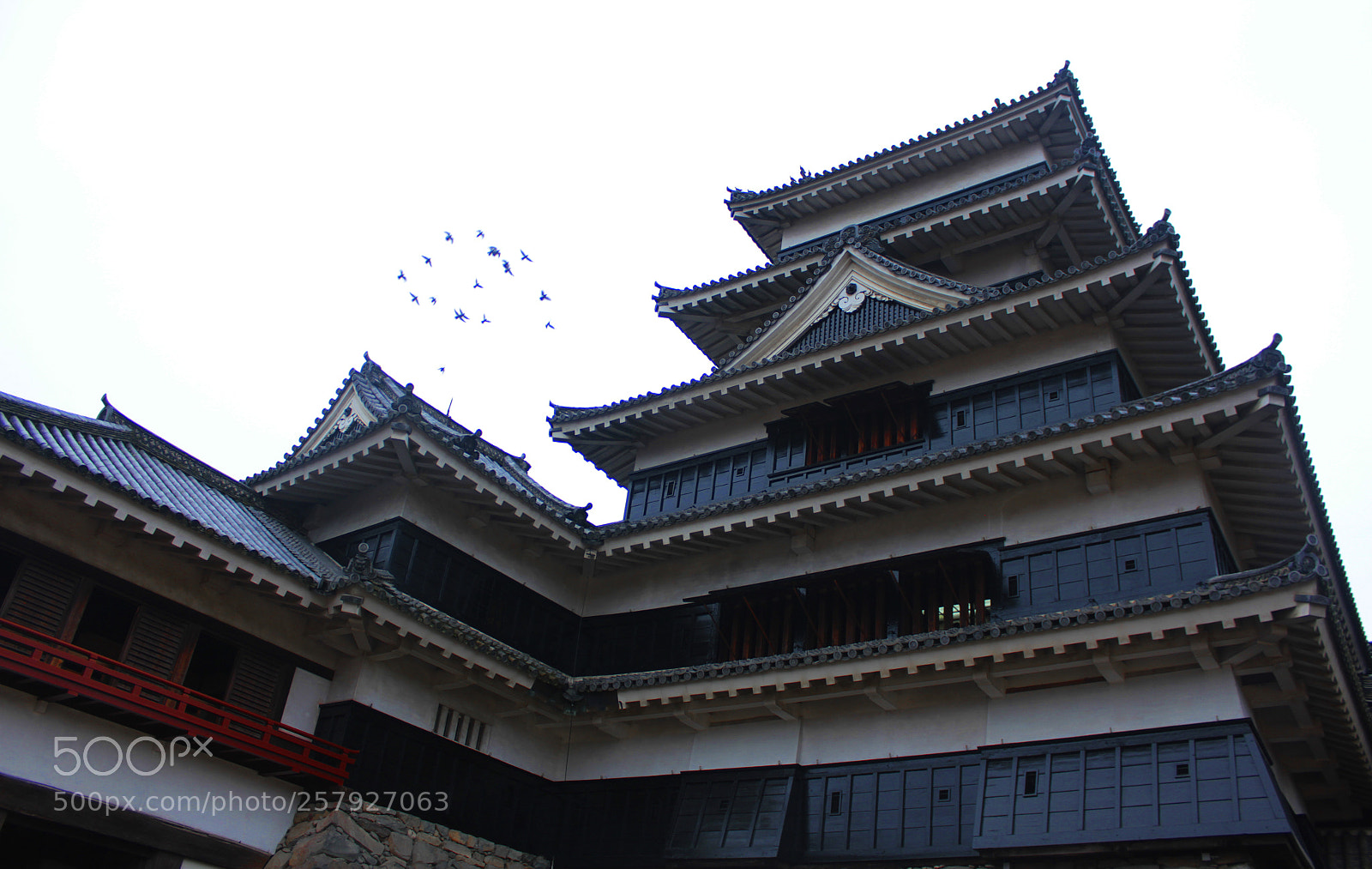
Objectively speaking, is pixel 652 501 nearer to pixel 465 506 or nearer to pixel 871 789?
pixel 465 506

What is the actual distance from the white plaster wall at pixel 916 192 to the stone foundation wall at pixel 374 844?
60.7ft

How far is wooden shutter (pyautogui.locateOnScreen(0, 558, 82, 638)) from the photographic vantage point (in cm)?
1362

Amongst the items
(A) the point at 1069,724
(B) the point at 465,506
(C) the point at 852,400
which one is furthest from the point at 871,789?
(B) the point at 465,506

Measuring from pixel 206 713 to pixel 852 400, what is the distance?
44.1 ft

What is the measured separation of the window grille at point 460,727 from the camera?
17688 millimetres

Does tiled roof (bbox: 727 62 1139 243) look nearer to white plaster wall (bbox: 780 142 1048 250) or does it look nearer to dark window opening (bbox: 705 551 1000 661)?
white plaster wall (bbox: 780 142 1048 250)

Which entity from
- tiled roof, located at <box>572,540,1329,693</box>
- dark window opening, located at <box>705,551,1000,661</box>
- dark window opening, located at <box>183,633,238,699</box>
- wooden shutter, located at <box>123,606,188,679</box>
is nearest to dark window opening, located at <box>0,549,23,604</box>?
wooden shutter, located at <box>123,606,188,679</box>

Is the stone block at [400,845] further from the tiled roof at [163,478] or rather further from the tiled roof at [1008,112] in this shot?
the tiled roof at [1008,112]

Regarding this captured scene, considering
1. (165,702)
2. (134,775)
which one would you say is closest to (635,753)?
(165,702)

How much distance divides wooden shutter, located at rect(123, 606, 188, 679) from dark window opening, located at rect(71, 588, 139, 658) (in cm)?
16

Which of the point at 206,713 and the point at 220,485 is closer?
the point at 206,713

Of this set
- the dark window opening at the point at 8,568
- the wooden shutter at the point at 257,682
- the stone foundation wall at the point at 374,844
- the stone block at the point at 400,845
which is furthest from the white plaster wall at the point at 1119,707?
the dark window opening at the point at 8,568

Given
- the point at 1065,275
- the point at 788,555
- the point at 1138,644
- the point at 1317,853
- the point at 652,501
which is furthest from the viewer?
the point at 652,501

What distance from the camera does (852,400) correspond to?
21.0 meters
